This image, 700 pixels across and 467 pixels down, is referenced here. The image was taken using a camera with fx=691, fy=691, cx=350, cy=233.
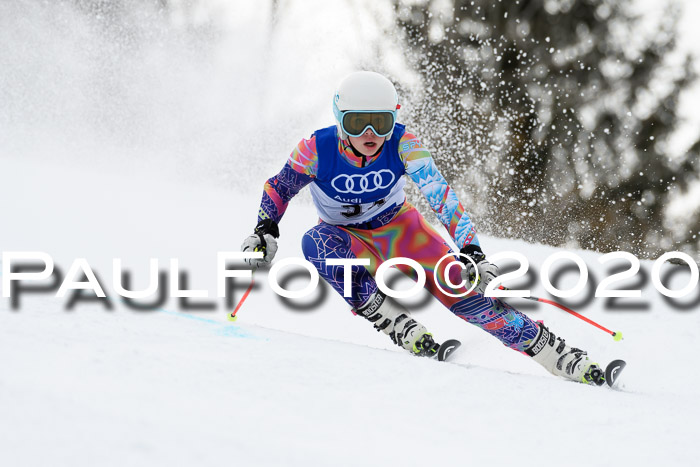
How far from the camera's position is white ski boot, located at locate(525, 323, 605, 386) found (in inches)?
119

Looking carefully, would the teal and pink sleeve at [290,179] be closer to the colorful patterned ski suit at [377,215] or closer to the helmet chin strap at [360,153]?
the colorful patterned ski suit at [377,215]

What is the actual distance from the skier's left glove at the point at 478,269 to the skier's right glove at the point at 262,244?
82cm

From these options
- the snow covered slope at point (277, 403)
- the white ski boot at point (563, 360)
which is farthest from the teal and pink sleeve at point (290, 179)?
the white ski boot at point (563, 360)

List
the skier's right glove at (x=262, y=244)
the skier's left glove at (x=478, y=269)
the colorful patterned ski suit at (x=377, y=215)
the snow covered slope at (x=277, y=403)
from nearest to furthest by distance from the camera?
1. the snow covered slope at (x=277, y=403)
2. the skier's left glove at (x=478, y=269)
3. the skier's right glove at (x=262, y=244)
4. the colorful patterned ski suit at (x=377, y=215)

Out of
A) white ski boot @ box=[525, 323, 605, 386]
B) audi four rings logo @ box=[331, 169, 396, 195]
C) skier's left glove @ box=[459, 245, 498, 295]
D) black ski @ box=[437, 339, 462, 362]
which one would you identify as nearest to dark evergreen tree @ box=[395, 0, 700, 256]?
black ski @ box=[437, 339, 462, 362]

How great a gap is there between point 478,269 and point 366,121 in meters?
0.78

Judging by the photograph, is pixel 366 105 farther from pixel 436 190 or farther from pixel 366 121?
pixel 436 190

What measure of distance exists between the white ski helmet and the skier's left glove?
0.62 metres

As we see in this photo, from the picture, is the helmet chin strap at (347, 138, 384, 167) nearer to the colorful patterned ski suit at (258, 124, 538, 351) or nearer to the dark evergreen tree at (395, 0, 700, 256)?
the colorful patterned ski suit at (258, 124, 538, 351)

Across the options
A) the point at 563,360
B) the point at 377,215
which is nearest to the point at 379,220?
the point at 377,215

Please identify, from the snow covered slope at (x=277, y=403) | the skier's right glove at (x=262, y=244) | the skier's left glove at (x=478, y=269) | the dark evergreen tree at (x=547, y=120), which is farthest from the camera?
the dark evergreen tree at (x=547, y=120)

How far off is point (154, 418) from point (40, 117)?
37.0 feet

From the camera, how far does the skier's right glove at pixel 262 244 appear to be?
9.63ft

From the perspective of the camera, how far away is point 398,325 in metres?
3.17
